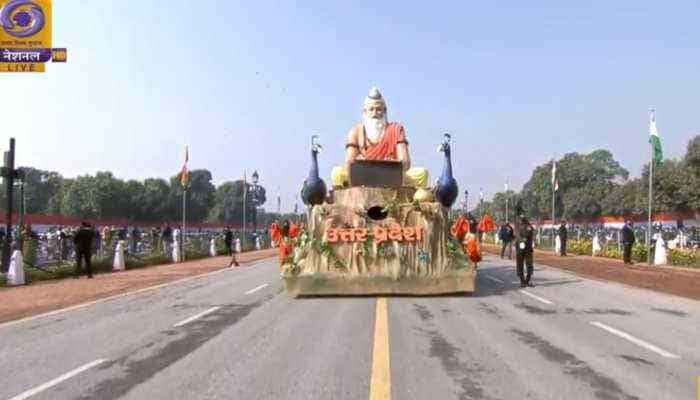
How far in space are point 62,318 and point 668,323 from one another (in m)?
11.0

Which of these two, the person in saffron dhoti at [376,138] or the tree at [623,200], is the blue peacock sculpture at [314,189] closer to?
the person in saffron dhoti at [376,138]

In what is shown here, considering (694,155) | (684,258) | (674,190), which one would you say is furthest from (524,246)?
(674,190)

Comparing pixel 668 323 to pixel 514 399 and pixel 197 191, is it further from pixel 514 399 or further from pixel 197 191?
pixel 197 191

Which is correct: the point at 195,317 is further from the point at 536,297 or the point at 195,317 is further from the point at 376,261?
the point at 536,297

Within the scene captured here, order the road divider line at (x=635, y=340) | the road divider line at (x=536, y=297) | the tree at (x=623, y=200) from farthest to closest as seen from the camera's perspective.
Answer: the tree at (x=623, y=200), the road divider line at (x=536, y=297), the road divider line at (x=635, y=340)

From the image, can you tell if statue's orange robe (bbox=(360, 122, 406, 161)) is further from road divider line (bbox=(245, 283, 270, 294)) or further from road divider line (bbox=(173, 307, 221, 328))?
road divider line (bbox=(173, 307, 221, 328))

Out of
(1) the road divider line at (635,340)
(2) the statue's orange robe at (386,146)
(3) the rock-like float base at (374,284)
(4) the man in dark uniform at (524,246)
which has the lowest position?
(1) the road divider line at (635,340)

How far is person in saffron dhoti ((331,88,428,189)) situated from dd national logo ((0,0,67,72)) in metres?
8.27

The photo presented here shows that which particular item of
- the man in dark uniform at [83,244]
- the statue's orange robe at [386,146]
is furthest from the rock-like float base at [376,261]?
the man in dark uniform at [83,244]

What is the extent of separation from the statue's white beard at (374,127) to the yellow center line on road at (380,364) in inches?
339

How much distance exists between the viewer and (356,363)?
8398mm

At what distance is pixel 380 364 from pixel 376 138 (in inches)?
500

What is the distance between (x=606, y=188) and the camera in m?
110

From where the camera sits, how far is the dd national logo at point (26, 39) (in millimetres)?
19281
